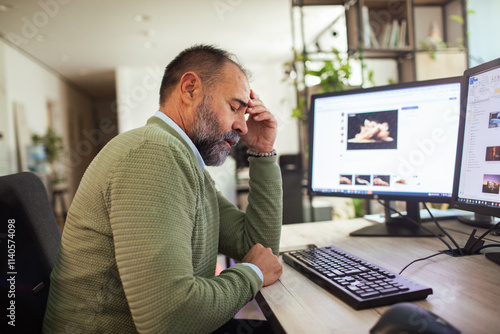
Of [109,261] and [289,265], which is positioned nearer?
[109,261]

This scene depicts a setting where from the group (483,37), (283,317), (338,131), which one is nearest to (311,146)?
(338,131)

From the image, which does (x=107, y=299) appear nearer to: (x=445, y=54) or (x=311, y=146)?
(x=311, y=146)

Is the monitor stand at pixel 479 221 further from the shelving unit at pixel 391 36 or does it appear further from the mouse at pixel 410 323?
the shelving unit at pixel 391 36

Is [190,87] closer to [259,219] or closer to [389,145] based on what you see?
[259,219]

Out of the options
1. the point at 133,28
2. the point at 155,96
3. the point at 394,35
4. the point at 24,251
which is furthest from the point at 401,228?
the point at 155,96

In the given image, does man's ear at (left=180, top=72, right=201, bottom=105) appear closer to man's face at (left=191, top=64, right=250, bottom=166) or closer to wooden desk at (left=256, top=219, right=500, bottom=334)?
man's face at (left=191, top=64, right=250, bottom=166)

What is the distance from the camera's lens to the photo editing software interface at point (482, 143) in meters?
0.89

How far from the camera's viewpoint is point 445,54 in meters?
3.29

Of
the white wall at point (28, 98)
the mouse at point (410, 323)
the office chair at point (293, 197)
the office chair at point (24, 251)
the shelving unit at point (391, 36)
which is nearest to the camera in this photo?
the mouse at point (410, 323)

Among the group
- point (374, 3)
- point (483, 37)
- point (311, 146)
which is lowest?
point (311, 146)

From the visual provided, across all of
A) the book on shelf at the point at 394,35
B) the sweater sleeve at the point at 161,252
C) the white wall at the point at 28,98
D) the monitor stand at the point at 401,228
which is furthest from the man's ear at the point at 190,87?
the white wall at the point at 28,98

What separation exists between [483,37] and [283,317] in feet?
13.2

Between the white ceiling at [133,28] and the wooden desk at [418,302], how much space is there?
432cm

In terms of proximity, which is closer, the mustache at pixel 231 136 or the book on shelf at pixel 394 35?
the mustache at pixel 231 136
